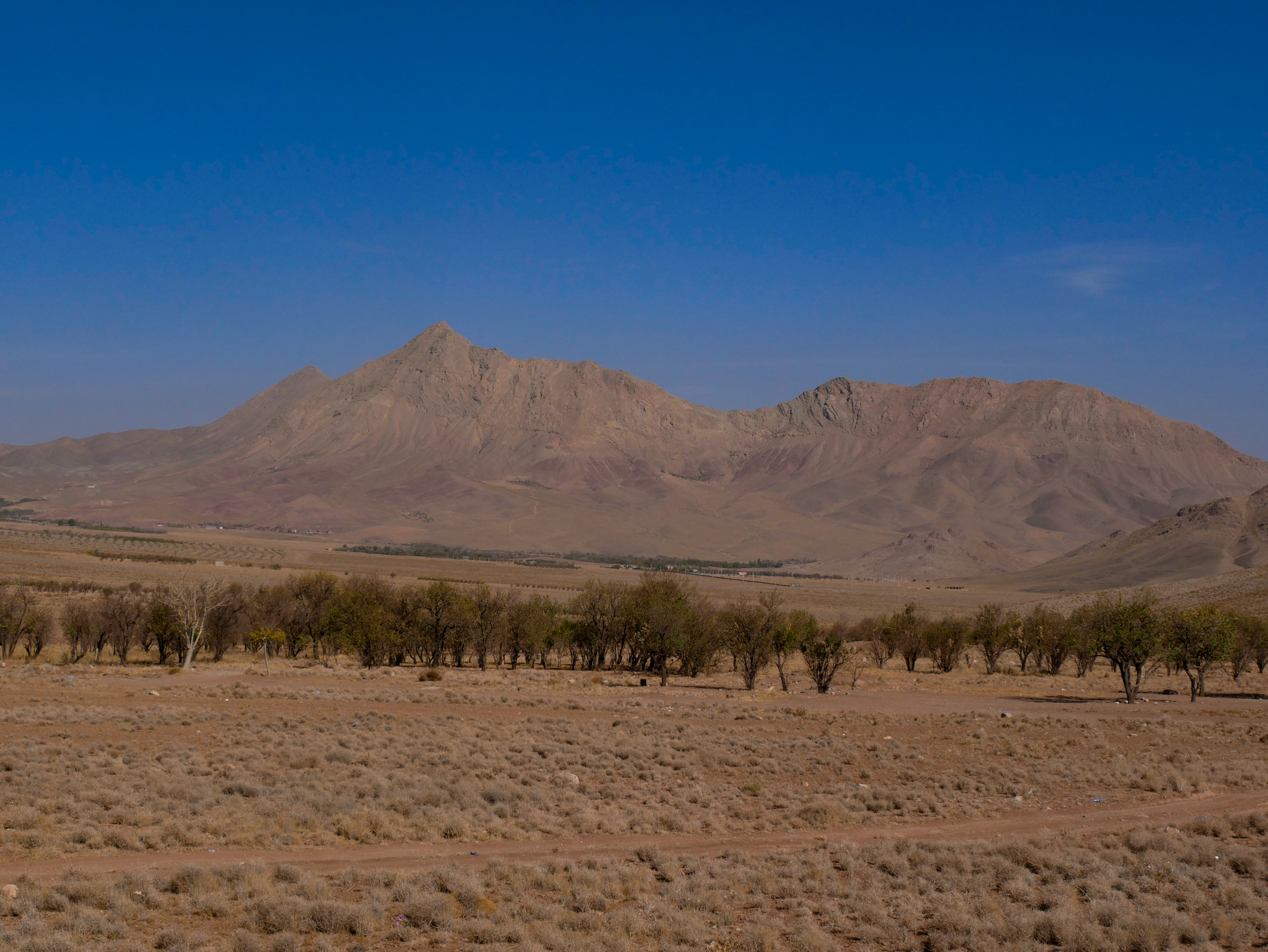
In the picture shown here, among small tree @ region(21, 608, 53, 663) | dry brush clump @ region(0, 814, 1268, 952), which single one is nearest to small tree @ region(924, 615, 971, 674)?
dry brush clump @ region(0, 814, 1268, 952)

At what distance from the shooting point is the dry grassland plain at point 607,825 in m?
10.4

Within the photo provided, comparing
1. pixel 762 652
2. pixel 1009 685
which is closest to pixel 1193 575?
pixel 1009 685

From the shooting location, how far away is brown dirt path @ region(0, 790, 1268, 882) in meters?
12.3

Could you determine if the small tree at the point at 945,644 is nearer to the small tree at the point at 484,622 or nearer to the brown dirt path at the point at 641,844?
the small tree at the point at 484,622

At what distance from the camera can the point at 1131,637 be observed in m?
36.1

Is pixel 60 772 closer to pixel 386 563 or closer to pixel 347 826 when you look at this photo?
pixel 347 826

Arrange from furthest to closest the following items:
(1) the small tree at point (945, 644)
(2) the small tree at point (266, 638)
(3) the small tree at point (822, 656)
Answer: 1. (1) the small tree at point (945, 644)
2. (2) the small tree at point (266, 638)
3. (3) the small tree at point (822, 656)

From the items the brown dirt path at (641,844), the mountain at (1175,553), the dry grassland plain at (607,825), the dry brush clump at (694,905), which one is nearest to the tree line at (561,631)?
the dry grassland plain at (607,825)

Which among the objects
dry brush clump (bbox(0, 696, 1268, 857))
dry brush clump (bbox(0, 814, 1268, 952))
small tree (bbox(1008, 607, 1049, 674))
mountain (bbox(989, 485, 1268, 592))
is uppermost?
mountain (bbox(989, 485, 1268, 592))

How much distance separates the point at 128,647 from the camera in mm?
51125

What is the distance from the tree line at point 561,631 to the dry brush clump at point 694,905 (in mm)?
25683

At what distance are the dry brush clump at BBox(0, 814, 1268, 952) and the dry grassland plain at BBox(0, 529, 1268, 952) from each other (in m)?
0.05

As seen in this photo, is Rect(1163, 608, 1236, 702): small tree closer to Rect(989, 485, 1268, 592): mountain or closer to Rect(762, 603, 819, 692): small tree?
Rect(762, 603, 819, 692): small tree

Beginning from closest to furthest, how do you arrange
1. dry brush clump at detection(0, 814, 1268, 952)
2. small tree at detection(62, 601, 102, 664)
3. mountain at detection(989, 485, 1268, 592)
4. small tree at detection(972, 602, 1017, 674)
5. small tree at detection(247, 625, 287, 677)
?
dry brush clump at detection(0, 814, 1268, 952) → small tree at detection(247, 625, 287, 677) → small tree at detection(62, 601, 102, 664) → small tree at detection(972, 602, 1017, 674) → mountain at detection(989, 485, 1268, 592)
